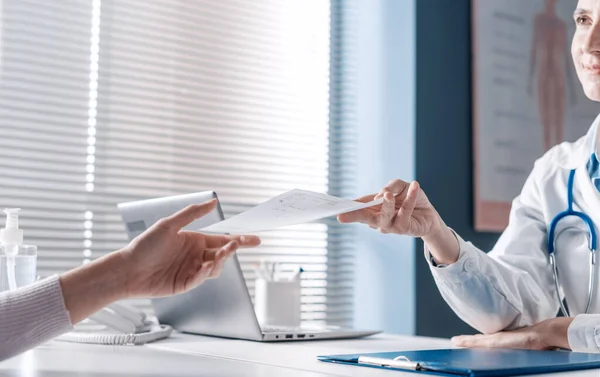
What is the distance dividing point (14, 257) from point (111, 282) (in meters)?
0.44

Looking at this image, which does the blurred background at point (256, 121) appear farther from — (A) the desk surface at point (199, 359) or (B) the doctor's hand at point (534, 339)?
(B) the doctor's hand at point (534, 339)

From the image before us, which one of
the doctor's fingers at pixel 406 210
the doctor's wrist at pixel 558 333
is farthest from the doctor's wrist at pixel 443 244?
the doctor's wrist at pixel 558 333

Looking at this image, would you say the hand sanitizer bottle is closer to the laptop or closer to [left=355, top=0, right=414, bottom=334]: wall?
the laptop

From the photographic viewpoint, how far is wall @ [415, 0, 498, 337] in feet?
8.75

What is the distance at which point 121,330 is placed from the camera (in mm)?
1502

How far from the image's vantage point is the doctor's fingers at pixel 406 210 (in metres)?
1.34

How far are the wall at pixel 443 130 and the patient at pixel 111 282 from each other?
61.2 inches

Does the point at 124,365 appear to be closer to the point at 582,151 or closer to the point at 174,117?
the point at 582,151

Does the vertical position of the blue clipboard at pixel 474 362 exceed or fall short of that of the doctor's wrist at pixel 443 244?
it falls short

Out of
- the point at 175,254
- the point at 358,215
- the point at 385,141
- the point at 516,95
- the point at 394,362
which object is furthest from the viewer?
the point at 516,95

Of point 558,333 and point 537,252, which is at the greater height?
point 537,252

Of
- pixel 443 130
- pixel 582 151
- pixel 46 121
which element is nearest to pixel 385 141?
pixel 443 130

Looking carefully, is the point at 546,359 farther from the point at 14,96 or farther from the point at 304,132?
the point at 304,132

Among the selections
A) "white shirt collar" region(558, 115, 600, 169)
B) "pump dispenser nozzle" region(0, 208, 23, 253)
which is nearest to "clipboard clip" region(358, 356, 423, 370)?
"pump dispenser nozzle" region(0, 208, 23, 253)
